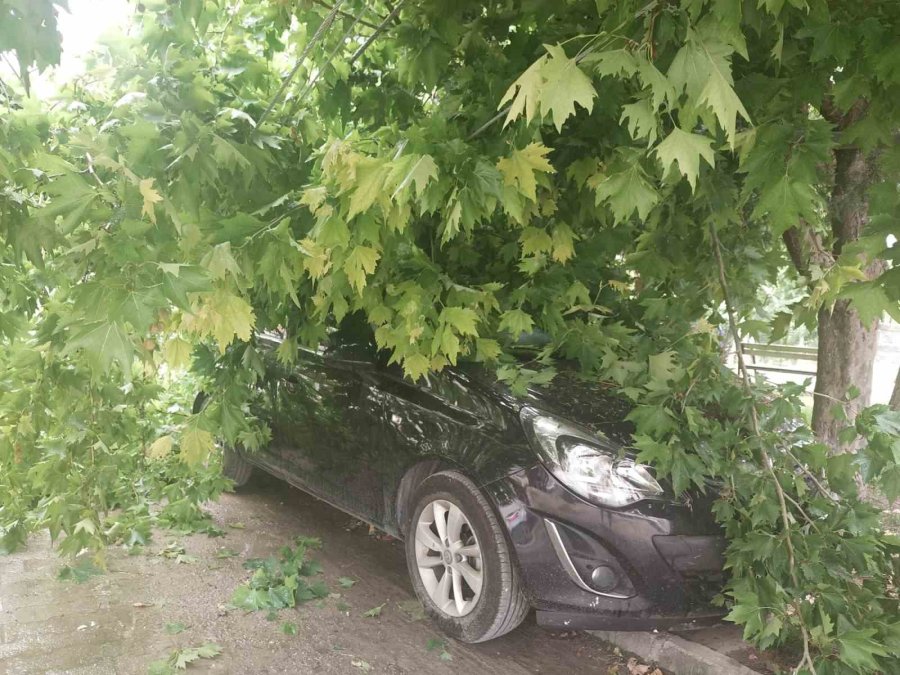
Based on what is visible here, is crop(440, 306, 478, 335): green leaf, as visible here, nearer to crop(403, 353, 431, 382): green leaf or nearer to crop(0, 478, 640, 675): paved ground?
crop(403, 353, 431, 382): green leaf

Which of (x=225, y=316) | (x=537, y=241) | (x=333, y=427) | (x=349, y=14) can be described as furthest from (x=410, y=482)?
(x=349, y=14)

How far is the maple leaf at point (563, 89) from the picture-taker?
181cm

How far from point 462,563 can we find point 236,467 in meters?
2.65

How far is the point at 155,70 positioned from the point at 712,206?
8.34 feet

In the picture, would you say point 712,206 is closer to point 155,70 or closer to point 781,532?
point 781,532

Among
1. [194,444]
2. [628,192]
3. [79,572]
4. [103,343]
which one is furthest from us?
[79,572]

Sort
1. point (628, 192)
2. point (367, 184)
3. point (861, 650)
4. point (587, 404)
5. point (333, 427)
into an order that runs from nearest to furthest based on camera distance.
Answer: point (628, 192) < point (367, 184) < point (861, 650) < point (587, 404) < point (333, 427)

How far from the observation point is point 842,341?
445cm

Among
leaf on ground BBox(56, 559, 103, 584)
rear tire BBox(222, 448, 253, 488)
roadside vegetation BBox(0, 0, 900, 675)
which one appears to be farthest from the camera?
rear tire BBox(222, 448, 253, 488)

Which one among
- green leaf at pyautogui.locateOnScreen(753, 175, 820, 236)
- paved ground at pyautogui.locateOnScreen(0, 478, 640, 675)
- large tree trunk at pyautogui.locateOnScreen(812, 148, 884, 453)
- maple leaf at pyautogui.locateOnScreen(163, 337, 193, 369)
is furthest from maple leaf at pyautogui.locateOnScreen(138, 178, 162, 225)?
large tree trunk at pyautogui.locateOnScreen(812, 148, 884, 453)

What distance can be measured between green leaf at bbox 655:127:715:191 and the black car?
4.90 feet

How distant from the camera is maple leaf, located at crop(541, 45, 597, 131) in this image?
181 centimetres

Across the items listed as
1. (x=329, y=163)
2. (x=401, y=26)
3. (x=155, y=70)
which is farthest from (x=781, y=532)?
(x=155, y=70)

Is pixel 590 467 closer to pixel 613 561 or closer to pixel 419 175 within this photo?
pixel 613 561
